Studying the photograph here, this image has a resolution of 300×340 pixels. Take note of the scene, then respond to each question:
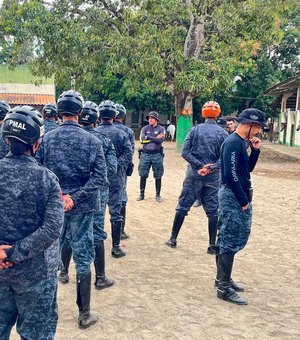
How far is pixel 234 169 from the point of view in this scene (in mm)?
4309

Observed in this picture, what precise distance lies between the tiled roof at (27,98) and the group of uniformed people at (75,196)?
23718mm

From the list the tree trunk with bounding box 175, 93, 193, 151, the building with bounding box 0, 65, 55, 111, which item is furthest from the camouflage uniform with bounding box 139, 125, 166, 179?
the building with bounding box 0, 65, 55, 111

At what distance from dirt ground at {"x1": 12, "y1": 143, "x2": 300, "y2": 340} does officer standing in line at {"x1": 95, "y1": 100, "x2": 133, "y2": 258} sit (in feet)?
1.07

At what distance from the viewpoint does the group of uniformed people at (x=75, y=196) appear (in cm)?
256

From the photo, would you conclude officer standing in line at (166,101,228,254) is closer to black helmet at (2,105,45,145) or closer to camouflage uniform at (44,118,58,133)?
camouflage uniform at (44,118,58,133)

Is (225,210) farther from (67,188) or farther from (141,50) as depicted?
(141,50)

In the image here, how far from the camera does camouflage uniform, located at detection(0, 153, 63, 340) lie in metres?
2.54

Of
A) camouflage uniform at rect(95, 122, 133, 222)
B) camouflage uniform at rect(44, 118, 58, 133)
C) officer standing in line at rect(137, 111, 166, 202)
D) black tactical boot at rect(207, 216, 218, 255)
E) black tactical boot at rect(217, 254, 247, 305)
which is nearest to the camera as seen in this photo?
black tactical boot at rect(217, 254, 247, 305)

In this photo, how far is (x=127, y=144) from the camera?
6.15 m

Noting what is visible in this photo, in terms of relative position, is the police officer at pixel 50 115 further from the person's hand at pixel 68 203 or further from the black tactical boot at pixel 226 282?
the black tactical boot at pixel 226 282

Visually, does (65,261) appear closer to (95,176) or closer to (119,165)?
(95,176)

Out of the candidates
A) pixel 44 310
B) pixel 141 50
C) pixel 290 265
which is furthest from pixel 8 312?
pixel 141 50

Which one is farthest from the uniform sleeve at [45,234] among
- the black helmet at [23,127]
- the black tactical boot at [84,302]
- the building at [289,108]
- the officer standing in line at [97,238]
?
the building at [289,108]

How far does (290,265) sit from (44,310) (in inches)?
159
